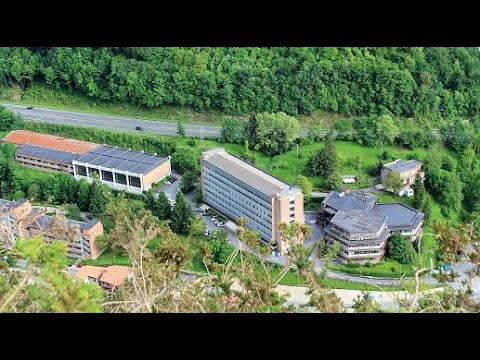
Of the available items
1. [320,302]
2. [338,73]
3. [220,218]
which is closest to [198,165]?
[220,218]

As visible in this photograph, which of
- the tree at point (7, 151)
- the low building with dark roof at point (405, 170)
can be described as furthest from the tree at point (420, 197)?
the tree at point (7, 151)

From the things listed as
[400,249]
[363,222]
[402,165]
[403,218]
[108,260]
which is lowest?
[108,260]

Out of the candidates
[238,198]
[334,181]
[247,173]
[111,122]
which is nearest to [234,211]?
[238,198]

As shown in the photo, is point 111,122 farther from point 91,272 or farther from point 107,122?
point 91,272

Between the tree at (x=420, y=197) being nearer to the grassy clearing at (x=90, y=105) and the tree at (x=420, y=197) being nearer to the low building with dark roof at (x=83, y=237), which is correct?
the grassy clearing at (x=90, y=105)

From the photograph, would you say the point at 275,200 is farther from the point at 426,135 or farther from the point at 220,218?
the point at 426,135

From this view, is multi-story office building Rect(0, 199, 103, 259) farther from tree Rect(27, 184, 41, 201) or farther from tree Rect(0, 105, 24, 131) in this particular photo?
tree Rect(0, 105, 24, 131)

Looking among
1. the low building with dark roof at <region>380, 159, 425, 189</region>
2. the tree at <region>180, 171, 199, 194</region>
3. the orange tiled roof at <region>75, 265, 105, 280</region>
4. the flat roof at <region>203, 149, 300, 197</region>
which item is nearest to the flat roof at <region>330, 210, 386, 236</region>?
the flat roof at <region>203, 149, 300, 197</region>
